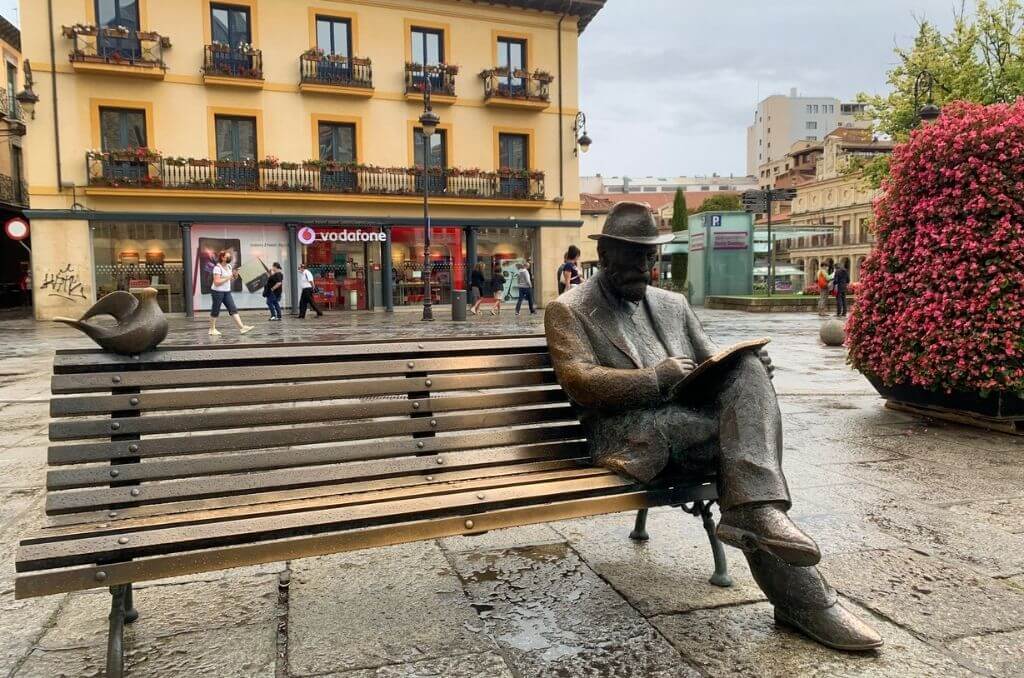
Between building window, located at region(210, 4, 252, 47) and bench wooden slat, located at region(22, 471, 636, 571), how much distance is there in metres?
25.3

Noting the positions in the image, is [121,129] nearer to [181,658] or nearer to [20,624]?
[20,624]

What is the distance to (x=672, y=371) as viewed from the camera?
2762mm

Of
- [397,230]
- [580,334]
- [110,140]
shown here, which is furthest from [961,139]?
[110,140]

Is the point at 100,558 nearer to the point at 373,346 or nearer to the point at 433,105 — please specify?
the point at 373,346

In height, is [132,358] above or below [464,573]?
above

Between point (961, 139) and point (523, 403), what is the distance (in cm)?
452

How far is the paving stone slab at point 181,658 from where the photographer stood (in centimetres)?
230

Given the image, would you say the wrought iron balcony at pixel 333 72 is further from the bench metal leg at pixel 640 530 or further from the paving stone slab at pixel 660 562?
the bench metal leg at pixel 640 530

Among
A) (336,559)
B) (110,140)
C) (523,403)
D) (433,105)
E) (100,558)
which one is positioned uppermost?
(433,105)

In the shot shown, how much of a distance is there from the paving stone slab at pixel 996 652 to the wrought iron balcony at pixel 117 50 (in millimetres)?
25110

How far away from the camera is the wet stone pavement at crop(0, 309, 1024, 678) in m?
2.34

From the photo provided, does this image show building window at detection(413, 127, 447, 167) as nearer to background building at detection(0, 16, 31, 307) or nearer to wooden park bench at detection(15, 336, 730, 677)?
background building at detection(0, 16, 31, 307)

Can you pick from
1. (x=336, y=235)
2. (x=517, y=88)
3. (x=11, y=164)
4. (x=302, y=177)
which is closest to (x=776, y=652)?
(x=302, y=177)

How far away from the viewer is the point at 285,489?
2656 millimetres
